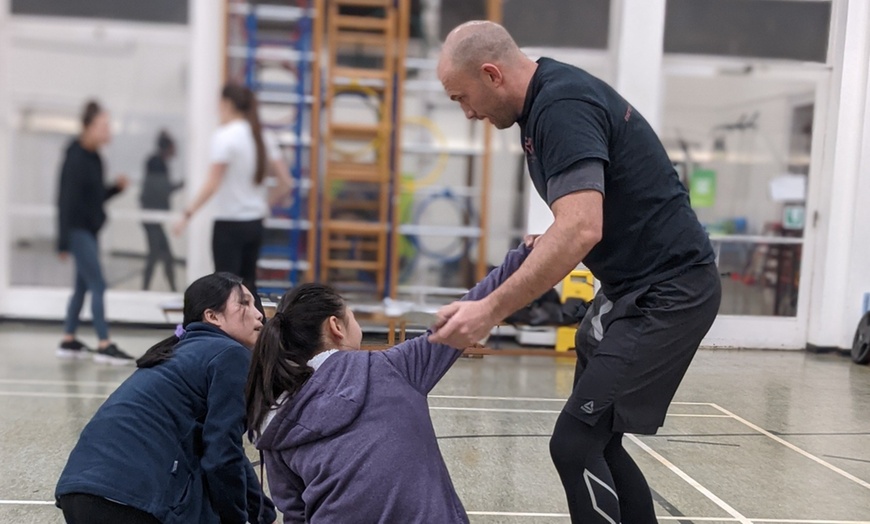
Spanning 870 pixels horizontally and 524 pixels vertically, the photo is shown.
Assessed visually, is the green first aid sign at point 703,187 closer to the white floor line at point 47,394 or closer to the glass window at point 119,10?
the glass window at point 119,10

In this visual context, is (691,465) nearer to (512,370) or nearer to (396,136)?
(512,370)

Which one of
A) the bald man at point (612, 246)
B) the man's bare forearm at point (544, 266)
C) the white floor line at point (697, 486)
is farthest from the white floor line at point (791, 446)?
the man's bare forearm at point (544, 266)

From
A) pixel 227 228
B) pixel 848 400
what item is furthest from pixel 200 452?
pixel 227 228

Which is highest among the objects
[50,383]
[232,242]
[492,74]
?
[492,74]

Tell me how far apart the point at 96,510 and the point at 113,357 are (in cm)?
300

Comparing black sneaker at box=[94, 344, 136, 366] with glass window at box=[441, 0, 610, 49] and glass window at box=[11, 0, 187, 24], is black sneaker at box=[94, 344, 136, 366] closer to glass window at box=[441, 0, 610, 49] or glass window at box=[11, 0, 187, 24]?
glass window at box=[11, 0, 187, 24]

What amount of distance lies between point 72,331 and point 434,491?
389cm

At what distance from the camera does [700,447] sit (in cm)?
276

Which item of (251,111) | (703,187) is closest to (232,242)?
(251,111)

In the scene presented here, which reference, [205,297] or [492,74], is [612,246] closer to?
[492,74]

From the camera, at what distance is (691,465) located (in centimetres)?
280

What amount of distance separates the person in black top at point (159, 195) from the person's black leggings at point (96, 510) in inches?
165

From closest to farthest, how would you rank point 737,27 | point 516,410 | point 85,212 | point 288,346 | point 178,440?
point 288,346
point 178,440
point 516,410
point 85,212
point 737,27

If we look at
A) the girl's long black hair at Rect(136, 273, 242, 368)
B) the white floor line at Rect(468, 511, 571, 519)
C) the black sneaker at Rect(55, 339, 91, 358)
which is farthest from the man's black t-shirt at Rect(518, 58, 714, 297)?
the black sneaker at Rect(55, 339, 91, 358)
